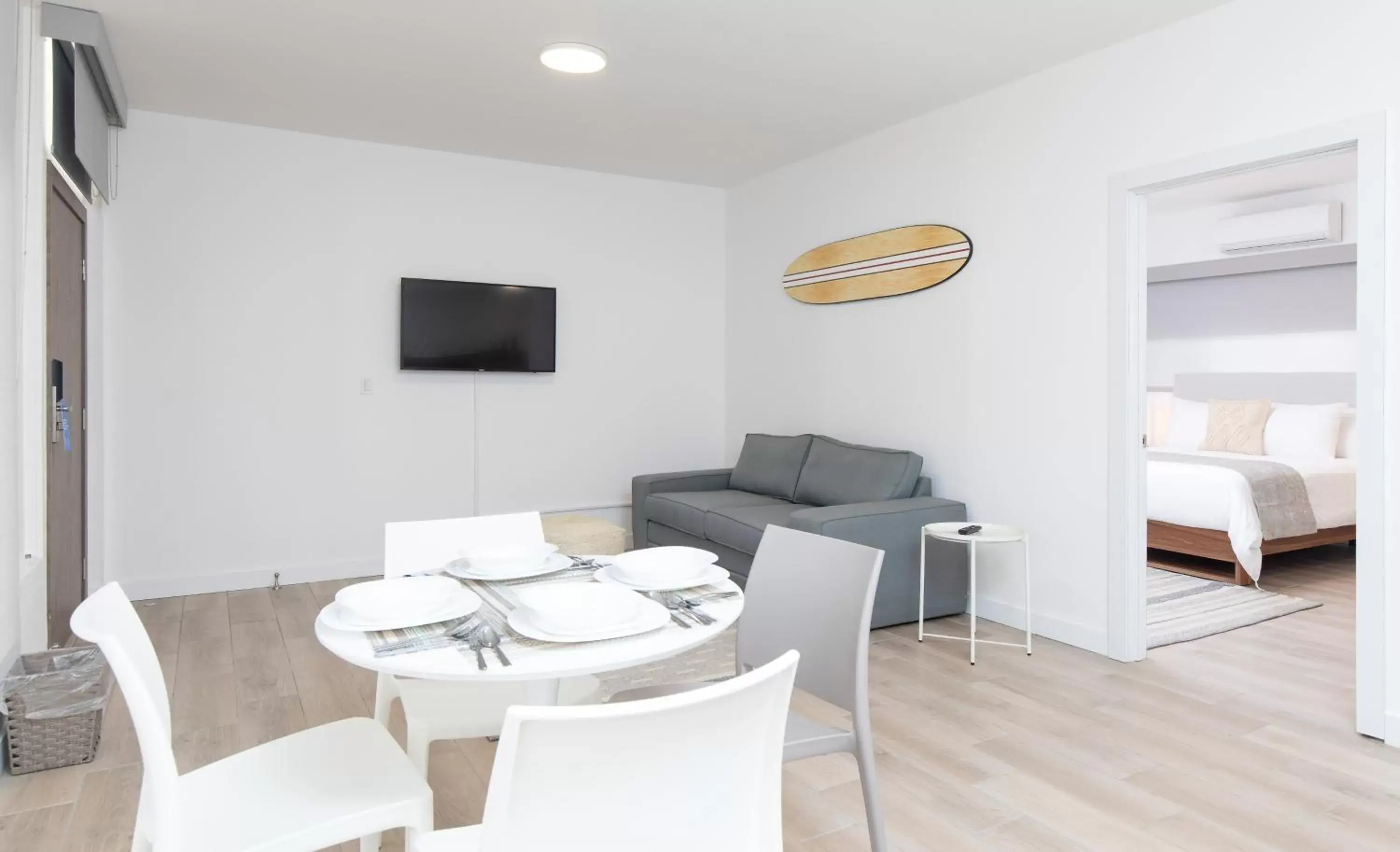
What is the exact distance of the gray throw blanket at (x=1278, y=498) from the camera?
16.2 ft

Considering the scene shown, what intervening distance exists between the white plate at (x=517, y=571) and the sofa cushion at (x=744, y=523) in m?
2.07

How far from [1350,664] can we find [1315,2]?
2.56m

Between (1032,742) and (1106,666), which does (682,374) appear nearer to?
(1106,666)

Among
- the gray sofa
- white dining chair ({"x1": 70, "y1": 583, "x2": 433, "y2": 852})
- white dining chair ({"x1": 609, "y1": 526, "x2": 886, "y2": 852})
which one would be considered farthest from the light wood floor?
white dining chair ({"x1": 70, "y1": 583, "x2": 433, "y2": 852})

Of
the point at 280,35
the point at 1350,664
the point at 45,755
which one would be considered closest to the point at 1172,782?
the point at 1350,664

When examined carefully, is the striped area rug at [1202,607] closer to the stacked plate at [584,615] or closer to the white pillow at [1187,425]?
the white pillow at [1187,425]

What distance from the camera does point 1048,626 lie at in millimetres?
3924

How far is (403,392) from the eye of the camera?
5.17 meters

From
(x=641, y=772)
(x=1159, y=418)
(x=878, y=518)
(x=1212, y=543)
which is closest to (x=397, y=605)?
(x=641, y=772)

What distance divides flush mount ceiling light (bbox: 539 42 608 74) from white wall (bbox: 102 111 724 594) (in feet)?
6.06

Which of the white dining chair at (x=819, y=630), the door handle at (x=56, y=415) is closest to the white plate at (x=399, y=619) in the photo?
the white dining chair at (x=819, y=630)

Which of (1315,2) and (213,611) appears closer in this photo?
(1315,2)

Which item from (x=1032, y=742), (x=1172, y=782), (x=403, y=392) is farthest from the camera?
(x=403, y=392)

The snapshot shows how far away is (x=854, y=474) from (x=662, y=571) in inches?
109
